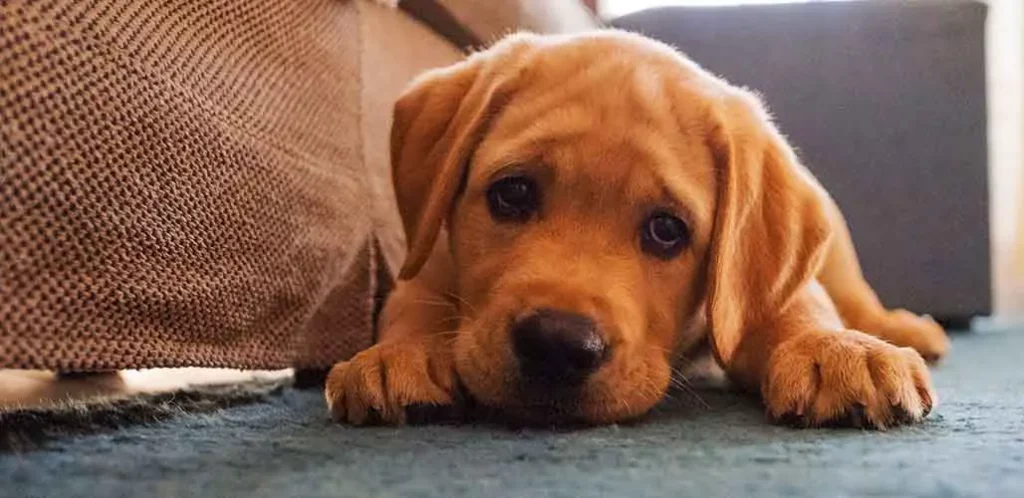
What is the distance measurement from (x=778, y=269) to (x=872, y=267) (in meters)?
3.20

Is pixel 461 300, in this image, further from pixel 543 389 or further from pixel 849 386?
pixel 849 386

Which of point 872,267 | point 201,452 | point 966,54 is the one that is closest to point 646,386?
point 201,452

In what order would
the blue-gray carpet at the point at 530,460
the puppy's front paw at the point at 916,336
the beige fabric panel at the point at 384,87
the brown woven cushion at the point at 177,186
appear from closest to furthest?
the blue-gray carpet at the point at 530,460, the brown woven cushion at the point at 177,186, the beige fabric panel at the point at 384,87, the puppy's front paw at the point at 916,336

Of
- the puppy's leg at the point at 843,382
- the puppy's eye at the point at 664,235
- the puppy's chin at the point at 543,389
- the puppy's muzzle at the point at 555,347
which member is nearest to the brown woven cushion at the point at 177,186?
the puppy's chin at the point at 543,389

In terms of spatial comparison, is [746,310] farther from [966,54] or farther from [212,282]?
[966,54]

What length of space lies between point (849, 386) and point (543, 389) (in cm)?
47

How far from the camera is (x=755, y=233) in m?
2.04

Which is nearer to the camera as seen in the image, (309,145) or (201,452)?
(201,452)

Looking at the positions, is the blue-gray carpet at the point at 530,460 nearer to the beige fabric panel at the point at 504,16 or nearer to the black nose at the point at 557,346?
the black nose at the point at 557,346

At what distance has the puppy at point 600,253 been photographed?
1.71m

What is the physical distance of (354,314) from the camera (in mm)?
2367

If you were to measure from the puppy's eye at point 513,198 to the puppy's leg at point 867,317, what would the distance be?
1.38 m

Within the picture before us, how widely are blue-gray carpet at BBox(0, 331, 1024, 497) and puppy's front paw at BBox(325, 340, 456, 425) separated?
0.05 metres

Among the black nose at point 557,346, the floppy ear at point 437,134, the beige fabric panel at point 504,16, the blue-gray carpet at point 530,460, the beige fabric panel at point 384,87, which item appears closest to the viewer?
the blue-gray carpet at point 530,460
